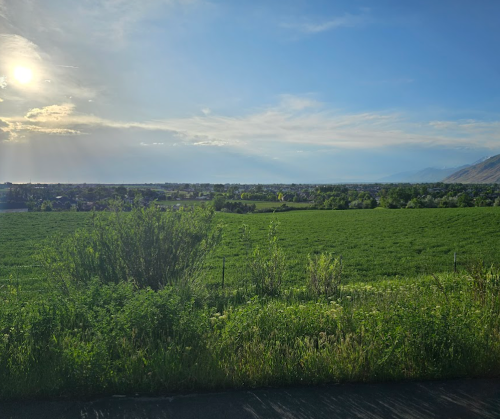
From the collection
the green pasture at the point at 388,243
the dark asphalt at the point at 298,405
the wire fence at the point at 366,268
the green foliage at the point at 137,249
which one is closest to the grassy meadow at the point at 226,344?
the dark asphalt at the point at 298,405

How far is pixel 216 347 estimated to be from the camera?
15.7 ft

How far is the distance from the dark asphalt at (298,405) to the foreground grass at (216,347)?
0.61ft

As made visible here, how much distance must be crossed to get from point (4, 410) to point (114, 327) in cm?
142

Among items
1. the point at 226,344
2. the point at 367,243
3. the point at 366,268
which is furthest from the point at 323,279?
the point at 367,243

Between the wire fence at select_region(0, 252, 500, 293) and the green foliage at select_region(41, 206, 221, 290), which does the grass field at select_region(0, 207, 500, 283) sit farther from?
the green foliage at select_region(41, 206, 221, 290)

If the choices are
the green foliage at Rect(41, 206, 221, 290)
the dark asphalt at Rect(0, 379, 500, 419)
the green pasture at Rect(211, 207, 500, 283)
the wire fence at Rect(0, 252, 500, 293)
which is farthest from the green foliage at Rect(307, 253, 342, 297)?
the wire fence at Rect(0, 252, 500, 293)

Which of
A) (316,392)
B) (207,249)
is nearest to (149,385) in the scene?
(316,392)

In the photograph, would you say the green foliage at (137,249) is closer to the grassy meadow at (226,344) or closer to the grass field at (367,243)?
the grassy meadow at (226,344)

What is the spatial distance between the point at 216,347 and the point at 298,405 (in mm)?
1319

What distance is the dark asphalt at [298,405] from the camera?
3678mm

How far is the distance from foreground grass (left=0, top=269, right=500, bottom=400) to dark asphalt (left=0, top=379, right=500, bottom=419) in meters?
0.19

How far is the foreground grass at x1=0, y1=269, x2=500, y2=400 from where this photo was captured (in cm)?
418

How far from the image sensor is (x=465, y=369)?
4512 millimetres

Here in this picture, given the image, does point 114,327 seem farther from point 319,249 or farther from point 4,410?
point 319,249
